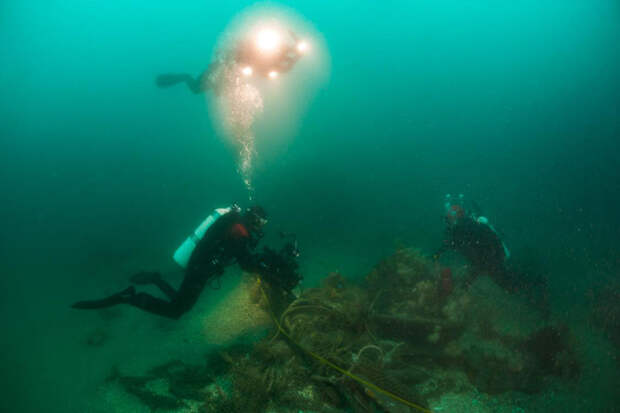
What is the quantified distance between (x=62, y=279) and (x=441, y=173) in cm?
5717

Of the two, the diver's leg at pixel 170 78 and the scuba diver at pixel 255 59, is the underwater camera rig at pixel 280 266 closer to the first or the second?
the scuba diver at pixel 255 59

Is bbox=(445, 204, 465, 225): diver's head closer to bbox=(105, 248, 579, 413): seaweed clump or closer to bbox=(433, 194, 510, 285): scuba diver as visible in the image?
bbox=(433, 194, 510, 285): scuba diver

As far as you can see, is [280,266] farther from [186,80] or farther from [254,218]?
[186,80]

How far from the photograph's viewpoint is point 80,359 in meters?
7.00

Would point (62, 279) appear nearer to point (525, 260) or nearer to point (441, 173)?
point (525, 260)

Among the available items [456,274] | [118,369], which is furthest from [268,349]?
[456,274]

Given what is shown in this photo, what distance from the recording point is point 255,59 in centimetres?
1588

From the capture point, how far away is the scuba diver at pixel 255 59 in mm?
15688

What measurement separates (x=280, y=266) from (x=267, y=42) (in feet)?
49.6

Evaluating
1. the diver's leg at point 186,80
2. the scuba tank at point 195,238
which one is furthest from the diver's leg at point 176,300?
the diver's leg at point 186,80

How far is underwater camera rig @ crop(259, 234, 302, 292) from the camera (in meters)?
5.39

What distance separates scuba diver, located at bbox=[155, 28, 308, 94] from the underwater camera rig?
13.7 meters

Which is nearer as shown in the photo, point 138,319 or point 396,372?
point 396,372

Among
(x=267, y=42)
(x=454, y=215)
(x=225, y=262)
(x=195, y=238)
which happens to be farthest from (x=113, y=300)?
(x=267, y=42)
